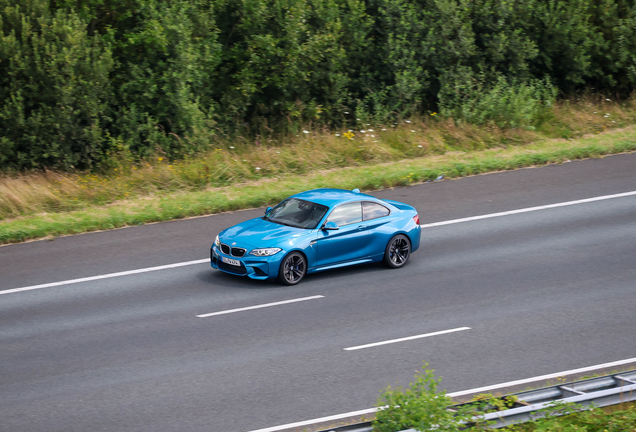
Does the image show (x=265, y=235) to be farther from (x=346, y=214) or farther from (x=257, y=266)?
(x=346, y=214)

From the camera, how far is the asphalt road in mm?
8789

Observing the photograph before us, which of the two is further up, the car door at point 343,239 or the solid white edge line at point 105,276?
the car door at point 343,239

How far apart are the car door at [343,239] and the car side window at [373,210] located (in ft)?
0.40

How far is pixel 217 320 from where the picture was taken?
37.2ft

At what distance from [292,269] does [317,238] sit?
2.31 ft

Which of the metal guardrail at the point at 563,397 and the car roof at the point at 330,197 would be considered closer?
the metal guardrail at the point at 563,397

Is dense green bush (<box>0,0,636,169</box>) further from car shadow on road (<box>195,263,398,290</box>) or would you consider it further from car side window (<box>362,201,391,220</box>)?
car side window (<box>362,201,391,220</box>)

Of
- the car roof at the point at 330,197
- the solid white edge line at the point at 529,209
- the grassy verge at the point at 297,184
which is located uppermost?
the car roof at the point at 330,197

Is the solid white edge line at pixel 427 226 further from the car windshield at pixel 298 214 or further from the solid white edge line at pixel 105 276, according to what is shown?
the car windshield at pixel 298 214

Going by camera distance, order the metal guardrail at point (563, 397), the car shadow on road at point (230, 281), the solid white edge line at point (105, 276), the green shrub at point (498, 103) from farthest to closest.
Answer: the green shrub at point (498, 103), the solid white edge line at point (105, 276), the car shadow on road at point (230, 281), the metal guardrail at point (563, 397)

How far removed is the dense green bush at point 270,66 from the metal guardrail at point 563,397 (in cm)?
1605

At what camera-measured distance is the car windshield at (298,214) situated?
13417mm

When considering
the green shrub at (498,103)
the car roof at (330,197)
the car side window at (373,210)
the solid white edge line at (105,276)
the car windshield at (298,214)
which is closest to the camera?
the solid white edge line at (105,276)

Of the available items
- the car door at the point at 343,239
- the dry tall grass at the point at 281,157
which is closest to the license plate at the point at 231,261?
the car door at the point at 343,239
